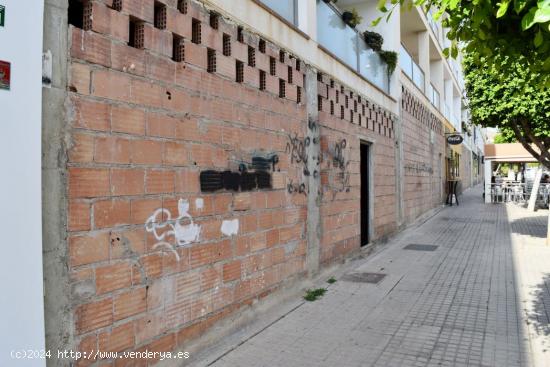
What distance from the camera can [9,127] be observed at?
7.76ft

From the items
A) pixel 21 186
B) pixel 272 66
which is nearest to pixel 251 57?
pixel 272 66

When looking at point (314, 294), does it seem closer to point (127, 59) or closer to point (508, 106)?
point (127, 59)

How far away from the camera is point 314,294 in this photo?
5.78 m

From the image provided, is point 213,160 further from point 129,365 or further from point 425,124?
point 425,124

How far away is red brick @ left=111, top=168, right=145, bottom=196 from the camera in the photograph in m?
3.09

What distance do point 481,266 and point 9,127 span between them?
7541 millimetres

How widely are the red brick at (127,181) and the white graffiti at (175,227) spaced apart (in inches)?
10.7

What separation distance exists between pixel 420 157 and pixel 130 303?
490 inches

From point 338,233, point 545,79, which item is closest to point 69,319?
point 545,79

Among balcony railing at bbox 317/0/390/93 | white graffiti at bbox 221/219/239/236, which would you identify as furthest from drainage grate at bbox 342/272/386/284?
balcony railing at bbox 317/0/390/93

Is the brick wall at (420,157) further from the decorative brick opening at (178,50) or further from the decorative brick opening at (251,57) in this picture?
the decorative brick opening at (178,50)

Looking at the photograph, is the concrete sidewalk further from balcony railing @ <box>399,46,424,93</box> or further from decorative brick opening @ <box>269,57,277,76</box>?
balcony railing @ <box>399,46,424,93</box>

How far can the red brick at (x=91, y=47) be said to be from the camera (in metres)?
2.81

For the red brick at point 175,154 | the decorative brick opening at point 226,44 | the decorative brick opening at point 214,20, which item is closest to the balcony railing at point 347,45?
the decorative brick opening at point 226,44
